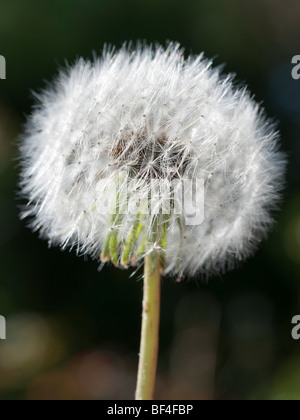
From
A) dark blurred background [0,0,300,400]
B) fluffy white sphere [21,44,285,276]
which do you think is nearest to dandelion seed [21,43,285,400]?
fluffy white sphere [21,44,285,276]

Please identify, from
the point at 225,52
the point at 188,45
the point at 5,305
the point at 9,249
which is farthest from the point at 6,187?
the point at 225,52

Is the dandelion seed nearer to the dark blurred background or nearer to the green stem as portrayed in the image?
the green stem

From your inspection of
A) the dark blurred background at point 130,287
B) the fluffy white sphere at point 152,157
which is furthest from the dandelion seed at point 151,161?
the dark blurred background at point 130,287

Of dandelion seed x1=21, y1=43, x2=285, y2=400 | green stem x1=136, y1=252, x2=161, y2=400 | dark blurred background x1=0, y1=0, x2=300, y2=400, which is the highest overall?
dark blurred background x1=0, y1=0, x2=300, y2=400

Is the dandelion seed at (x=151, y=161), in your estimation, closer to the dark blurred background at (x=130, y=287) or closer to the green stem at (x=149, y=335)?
the green stem at (x=149, y=335)

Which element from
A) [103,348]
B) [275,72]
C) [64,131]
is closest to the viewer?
[64,131]

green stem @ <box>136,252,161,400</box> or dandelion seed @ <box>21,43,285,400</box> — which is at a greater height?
dandelion seed @ <box>21,43,285,400</box>

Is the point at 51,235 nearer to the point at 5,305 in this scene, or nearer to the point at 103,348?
the point at 5,305
